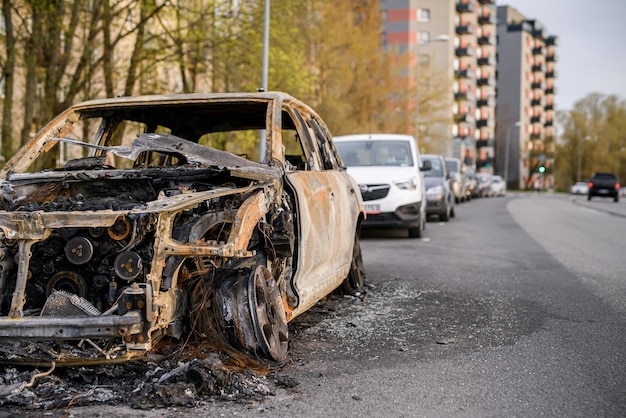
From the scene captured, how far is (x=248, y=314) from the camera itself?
4508mm

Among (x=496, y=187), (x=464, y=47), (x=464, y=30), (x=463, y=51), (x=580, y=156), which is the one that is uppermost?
(x=464, y=30)

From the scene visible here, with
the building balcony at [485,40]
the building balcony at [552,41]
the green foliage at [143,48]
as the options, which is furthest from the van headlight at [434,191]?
the building balcony at [552,41]

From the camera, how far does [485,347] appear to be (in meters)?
5.47

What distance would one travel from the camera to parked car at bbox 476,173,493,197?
54531 millimetres

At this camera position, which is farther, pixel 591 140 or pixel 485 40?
pixel 485 40

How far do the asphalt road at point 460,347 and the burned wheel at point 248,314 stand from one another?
0.77 ft

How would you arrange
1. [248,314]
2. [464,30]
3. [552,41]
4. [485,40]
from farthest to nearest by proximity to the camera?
1. [552,41]
2. [485,40]
3. [464,30]
4. [248,314]

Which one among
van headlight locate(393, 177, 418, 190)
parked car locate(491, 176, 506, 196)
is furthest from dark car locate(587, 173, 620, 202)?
van headlight locate(393, 177, 418, 190)

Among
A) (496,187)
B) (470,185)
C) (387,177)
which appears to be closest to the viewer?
(387,177)

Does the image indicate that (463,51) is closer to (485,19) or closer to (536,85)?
(485,19)

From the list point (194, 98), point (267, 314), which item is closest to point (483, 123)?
point (194, 98)

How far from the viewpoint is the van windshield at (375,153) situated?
14219 millimetres

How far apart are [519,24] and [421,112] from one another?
8350cm

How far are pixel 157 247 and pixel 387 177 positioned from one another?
10057 mm
